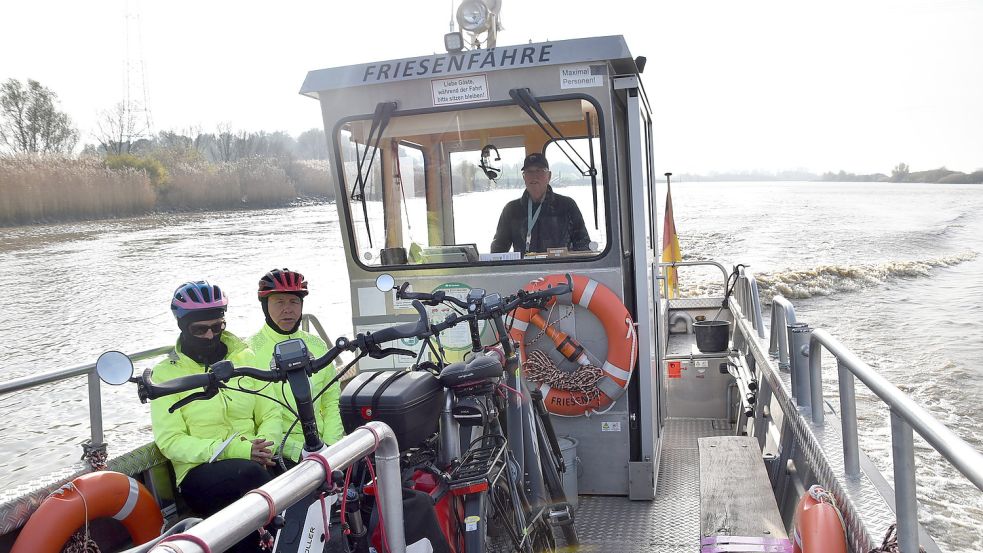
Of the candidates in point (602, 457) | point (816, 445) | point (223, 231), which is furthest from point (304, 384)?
point (223, 231)

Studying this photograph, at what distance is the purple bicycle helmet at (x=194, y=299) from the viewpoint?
265 centimetres

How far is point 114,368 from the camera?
1651 mm

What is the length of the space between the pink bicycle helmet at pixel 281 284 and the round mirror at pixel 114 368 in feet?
3.82

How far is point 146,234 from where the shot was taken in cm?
2734

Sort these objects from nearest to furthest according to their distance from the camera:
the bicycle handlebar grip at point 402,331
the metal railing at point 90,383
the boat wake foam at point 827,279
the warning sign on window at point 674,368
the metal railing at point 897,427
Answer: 1. the metal railing at point 897,427
2. the bicycle handlebar grip at point 402,331
3. the metal railing at point 90,383
4. the warning sign on window at point 674,368
5. the boat wake foam at point 827,279

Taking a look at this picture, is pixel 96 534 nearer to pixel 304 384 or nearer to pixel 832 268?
pixel 304 384

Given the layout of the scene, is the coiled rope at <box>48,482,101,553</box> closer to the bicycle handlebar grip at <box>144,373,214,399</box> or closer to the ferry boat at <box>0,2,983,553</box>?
the ferry boat at <box>0,2,983,553</box>

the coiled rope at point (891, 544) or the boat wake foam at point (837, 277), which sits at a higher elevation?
the coiled rope at point (891, 544)

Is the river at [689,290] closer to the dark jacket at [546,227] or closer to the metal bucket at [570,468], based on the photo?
the dark jacket at [546,227]

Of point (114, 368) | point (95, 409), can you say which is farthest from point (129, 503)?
point (114, 368)

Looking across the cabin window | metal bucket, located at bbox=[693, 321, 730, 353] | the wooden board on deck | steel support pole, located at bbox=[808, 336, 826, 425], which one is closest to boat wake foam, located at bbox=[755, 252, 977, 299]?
metal bucket, located at bbox=[693, 321, 730, 353]

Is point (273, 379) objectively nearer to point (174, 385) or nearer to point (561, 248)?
point (174, 385)

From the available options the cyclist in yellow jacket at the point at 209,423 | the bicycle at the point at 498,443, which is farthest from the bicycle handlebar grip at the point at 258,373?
the cyclist in yellow jacket at the point at 209,423

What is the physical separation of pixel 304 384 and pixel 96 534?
1.20 m
